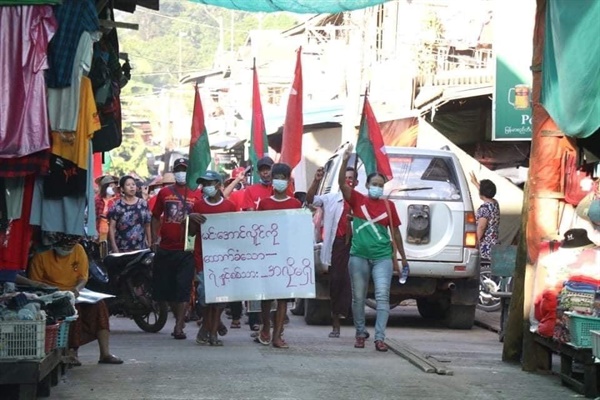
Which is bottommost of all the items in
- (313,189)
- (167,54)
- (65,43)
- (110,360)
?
(110,360)

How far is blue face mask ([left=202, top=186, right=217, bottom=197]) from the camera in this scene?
13.9m

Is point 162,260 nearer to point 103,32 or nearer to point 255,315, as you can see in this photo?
point 255,315

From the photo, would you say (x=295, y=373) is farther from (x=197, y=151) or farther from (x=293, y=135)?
(x=293, y=135)

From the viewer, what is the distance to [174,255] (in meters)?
14.7

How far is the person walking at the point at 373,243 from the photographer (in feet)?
44.3

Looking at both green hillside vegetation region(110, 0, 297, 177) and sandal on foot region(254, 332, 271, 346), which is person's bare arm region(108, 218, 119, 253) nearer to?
sandal on foot region(254, 332, 271, 346)

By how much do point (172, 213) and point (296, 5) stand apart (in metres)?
3.45

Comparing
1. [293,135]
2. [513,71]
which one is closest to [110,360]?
[293,135]

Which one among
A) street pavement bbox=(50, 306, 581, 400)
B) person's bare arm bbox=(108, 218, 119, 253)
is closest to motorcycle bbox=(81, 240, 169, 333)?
street pavement bbox=(50, 306, 581, 400)

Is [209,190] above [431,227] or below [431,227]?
above

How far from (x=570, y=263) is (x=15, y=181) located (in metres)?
4.87

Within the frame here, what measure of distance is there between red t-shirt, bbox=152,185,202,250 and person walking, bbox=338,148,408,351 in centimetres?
218

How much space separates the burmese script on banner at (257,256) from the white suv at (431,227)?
204 centimetres

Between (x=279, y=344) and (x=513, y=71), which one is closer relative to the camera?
(x=279, y=344)
